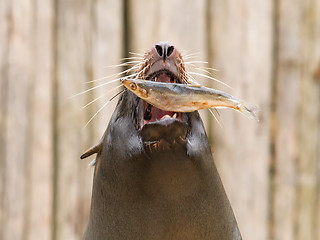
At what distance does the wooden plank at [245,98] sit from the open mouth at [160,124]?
194cm

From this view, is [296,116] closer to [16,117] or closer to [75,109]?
[75,109]

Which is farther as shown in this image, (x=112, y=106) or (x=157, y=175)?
(x=112, y=106)

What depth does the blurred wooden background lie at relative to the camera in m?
3.05

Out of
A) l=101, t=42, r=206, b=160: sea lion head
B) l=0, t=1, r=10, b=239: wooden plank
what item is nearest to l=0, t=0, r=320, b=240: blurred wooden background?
l=0, t=1, r=10, b=239: wooden plank

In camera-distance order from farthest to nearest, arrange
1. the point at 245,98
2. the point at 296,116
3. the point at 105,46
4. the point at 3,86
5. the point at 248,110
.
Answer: the point at 296,116 < the point at 245,98 < the point at 105,46 < the point at 3,86 < the point at 248,110

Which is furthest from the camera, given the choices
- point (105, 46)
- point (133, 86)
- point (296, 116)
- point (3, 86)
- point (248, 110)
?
point (296, 116)

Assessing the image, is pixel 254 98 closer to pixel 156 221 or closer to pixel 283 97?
pixel 283 97

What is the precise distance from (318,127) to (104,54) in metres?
1.44

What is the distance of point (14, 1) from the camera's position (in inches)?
120

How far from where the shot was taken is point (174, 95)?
123 cm

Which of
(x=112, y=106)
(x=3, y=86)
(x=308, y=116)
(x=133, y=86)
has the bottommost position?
(x=308, y=116)

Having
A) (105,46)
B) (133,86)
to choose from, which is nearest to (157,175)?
(133,86)

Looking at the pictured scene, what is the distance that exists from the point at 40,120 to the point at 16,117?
0.13 metres

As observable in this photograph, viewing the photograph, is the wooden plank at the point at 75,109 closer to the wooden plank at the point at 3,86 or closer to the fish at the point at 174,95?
the wooden plank at the point at 3,86
